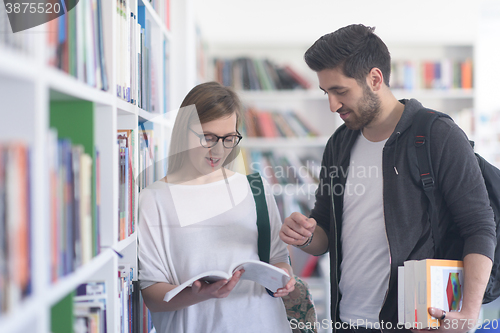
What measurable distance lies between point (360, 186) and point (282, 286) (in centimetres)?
43

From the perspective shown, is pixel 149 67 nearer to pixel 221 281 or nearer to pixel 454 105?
pixel 221 281

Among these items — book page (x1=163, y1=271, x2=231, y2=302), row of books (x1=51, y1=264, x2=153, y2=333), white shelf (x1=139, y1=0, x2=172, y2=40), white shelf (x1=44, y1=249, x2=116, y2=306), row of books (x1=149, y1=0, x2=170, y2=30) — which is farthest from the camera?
row of books (x1=149, y1=0, x2=170, y2=30)

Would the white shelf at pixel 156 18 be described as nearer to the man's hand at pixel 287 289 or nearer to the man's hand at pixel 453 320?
the man's hand at pixel 287 289

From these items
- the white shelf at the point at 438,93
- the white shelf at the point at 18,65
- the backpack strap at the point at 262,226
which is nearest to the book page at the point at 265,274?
the backpack strap at the point at 262,226

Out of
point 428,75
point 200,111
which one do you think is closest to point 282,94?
point 428,75

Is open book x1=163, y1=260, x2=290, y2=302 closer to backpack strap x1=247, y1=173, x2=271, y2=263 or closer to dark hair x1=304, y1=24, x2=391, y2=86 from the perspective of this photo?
backpack strap x1=247, y1=173, x2=271, y2=263

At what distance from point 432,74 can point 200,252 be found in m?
2.53

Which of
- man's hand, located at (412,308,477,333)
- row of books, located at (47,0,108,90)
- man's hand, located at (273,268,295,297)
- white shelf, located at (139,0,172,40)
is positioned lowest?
man's hand, located at (412,308,477,333)

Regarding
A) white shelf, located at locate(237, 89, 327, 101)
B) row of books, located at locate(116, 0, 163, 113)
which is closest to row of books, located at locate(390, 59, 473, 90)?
white shelf, located at locate(237, 89, 327, 101)

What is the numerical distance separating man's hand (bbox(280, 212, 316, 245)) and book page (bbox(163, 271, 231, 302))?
0.27 m

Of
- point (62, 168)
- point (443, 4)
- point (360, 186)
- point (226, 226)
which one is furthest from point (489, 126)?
point (62, 168)

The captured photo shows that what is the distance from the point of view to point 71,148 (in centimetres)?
71

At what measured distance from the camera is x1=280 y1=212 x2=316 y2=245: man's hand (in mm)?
1194

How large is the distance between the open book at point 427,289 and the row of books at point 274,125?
6.35ft
